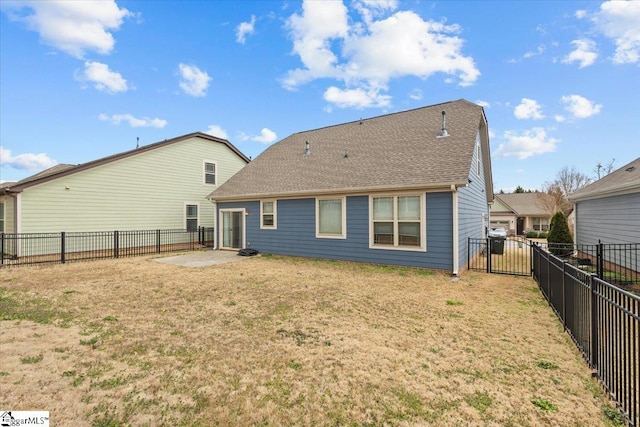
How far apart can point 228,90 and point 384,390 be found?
61.2 ft

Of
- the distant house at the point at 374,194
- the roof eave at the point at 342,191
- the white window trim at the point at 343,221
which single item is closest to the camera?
the roof eave at the point at 342,191

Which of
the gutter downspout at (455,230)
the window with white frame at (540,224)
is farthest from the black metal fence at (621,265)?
the window with white frame at (540,224)

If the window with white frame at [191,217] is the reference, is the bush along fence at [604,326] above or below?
below

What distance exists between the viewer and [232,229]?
46.4 feet

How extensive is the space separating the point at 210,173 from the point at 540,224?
124 feet

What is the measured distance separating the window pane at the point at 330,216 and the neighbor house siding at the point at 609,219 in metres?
9.65

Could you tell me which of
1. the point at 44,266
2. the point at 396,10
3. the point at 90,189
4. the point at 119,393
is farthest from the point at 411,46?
the point at 44,266

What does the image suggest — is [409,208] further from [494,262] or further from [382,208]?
[494,262]

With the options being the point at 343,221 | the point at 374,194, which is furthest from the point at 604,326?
the point at 343,221

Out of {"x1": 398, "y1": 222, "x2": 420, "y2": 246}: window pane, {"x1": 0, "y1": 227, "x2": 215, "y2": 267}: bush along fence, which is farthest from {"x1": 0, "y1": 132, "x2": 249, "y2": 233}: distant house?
{"x1": 398, "y1": 222, "x2": 420, "y2": 246}: window pane

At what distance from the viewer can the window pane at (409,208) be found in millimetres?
9047

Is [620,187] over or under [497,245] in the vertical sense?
over

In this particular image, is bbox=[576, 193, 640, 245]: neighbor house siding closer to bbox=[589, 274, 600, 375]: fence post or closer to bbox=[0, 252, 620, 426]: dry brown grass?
bbox=[0, 252, 620, 426]: dry brown grass

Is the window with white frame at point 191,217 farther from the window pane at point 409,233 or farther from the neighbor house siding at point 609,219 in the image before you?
the neighbor house siding at point 609,219
